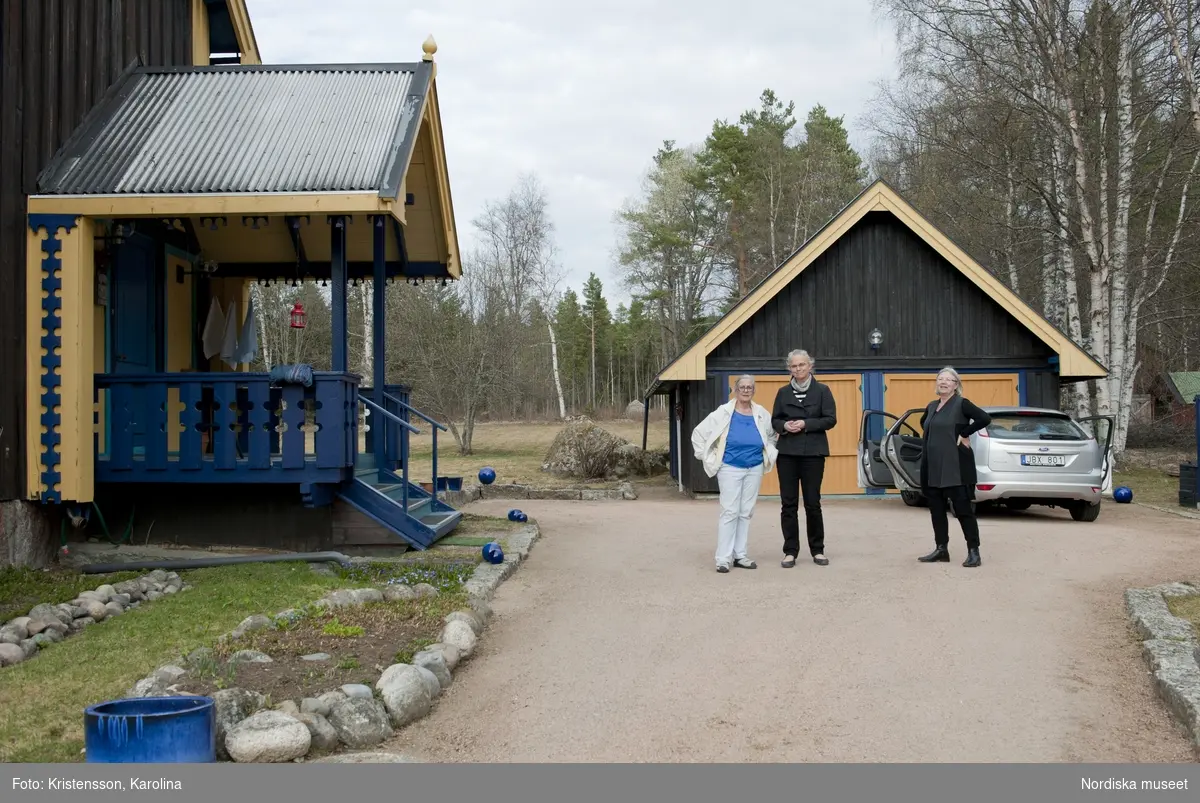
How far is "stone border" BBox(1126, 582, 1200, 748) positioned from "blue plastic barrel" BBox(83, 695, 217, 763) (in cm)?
417

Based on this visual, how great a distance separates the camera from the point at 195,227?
1269cm

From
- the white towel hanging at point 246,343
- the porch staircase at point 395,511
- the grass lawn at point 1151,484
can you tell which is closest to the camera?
the porch staircase at point 395,511

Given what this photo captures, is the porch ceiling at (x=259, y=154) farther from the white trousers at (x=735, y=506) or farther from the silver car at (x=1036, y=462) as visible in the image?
the silver car at (x=1036, y=462)

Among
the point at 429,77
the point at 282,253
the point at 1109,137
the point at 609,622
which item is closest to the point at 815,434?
the point at 609,622

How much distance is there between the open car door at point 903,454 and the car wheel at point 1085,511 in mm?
1948

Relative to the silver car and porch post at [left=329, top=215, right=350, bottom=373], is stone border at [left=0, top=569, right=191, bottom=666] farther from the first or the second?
the silver car

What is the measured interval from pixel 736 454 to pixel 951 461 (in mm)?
1891

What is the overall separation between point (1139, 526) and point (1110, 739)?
30.8ft

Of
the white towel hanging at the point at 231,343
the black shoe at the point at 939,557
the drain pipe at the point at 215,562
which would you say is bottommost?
the black shoe at the point at 939,557

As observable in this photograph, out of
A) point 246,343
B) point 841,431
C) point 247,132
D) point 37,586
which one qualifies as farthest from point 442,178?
point 841,431

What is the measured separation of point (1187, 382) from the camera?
125ft

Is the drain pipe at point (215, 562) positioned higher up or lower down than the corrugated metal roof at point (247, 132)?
lower down

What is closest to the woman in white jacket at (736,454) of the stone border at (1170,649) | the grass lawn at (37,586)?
the stone border at (1170,649)
